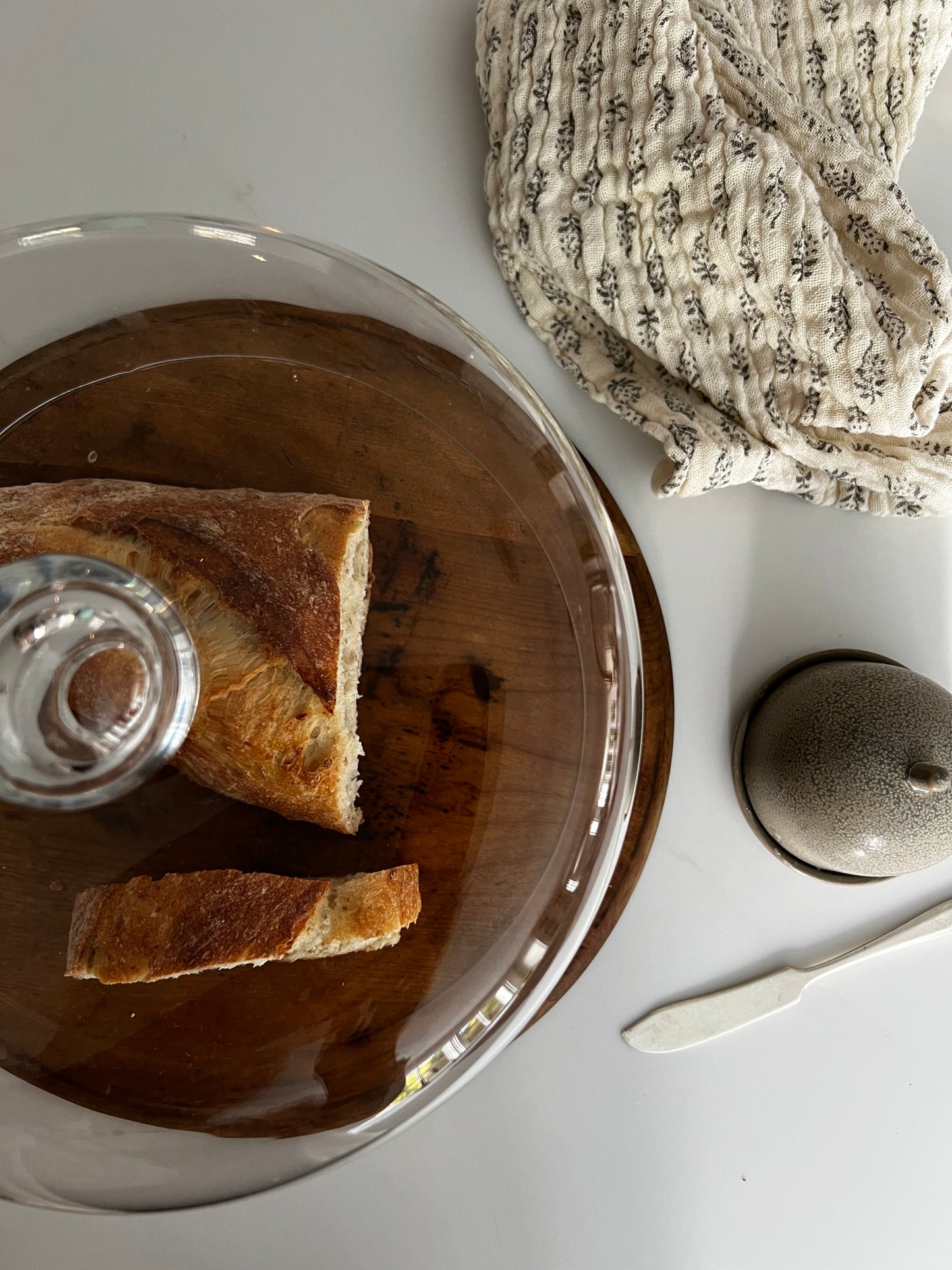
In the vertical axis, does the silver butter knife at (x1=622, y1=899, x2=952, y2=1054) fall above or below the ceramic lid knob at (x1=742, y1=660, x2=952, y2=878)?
below

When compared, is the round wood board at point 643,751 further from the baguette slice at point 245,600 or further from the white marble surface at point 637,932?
the baguette slice at point 245,600

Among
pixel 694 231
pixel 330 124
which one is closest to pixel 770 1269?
pixel 694 231

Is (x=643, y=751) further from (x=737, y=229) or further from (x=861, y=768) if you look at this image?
(x=737, y=229)

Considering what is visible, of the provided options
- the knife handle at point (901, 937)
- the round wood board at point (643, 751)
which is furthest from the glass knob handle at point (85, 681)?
the knife handle at point (901, 937)

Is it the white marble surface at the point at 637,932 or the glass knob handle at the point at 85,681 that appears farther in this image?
the white marble surface at the point at 637,932

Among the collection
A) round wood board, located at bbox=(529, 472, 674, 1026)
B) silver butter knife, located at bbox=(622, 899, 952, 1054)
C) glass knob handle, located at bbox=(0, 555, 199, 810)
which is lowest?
silver butter knife, located at bbox=(622, 899, 952, 1054)

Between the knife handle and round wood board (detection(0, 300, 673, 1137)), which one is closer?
round wood board (detection(0, 300, 673, 1137))

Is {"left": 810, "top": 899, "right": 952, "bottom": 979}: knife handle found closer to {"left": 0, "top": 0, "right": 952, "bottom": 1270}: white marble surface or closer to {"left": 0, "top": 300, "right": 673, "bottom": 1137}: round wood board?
{"left": 0, "top": 0, "right": 952, "bottom": 1270}: white marble surface

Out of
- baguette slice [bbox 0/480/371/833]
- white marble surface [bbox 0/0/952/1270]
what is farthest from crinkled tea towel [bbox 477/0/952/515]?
baguette slice [bbox 0/480/371/833]
